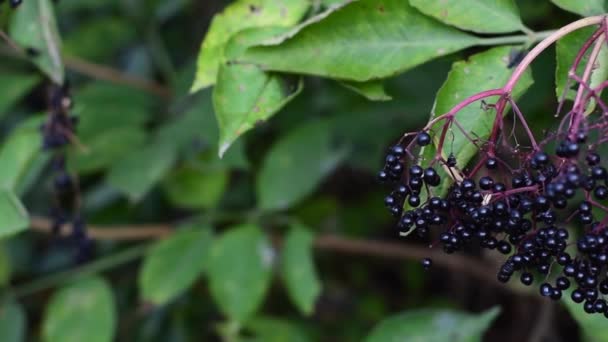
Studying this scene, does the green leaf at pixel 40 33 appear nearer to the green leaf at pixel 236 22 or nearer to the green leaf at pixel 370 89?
the green leaf at pixel 236 22

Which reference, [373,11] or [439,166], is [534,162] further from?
[373,11]

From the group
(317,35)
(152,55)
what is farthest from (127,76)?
(317,35)

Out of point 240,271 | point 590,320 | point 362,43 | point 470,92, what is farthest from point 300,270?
point 470,92

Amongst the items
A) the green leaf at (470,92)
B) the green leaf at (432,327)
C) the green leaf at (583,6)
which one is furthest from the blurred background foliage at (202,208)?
the green leaf at (583,6)

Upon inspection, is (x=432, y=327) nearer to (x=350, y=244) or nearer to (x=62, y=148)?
(x=350, y=244)

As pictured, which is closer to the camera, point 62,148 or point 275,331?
point 62,148

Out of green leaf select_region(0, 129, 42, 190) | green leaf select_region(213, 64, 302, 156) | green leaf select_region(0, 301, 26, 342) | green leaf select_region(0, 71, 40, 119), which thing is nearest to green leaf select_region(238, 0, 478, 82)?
green leaf select_region(213, 64, 302, 156)
